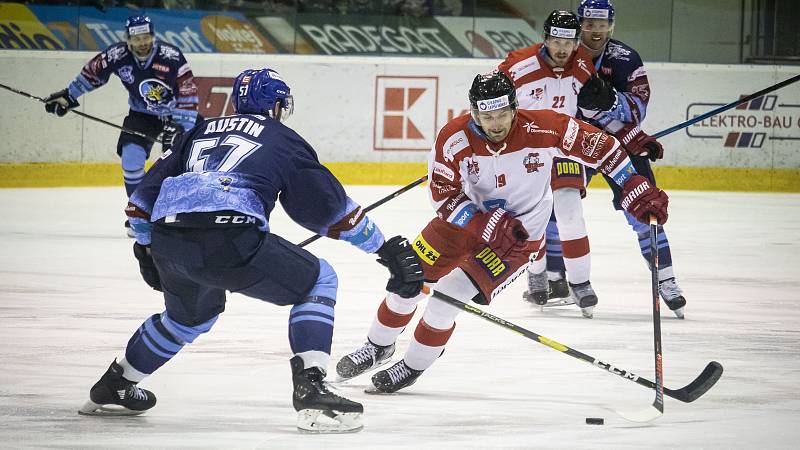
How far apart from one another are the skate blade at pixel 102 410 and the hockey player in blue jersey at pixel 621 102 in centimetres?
266

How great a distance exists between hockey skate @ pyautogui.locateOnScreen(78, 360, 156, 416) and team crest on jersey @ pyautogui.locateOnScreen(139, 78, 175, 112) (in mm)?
4828

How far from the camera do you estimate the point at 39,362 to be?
4.42 meters

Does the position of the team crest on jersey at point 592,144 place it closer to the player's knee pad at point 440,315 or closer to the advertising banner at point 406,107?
the player's knee pad at point 440,315

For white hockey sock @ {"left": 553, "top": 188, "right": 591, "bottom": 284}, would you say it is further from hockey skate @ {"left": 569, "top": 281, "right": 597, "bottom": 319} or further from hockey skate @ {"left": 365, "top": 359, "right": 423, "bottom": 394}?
hockey skate @ {"left": 365, "top": 359, "right": 423, "bottom": 394}

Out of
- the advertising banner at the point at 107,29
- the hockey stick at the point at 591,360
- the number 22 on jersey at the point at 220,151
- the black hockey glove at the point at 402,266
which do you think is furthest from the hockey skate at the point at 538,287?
the advertising banner at the point at 107,29

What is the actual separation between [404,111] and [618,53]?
16.6 feet

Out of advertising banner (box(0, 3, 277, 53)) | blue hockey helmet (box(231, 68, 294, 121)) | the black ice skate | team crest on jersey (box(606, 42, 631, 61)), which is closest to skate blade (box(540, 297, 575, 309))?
the black ice skate

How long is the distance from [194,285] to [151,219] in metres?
0.21

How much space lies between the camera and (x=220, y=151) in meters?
3.42

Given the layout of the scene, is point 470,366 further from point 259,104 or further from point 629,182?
point 259,104

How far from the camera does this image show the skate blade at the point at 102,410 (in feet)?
12.0

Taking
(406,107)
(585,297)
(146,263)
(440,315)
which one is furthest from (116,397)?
(406,107)

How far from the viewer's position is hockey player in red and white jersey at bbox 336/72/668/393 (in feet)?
13.7

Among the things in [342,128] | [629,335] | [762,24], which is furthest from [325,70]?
[629,335]
